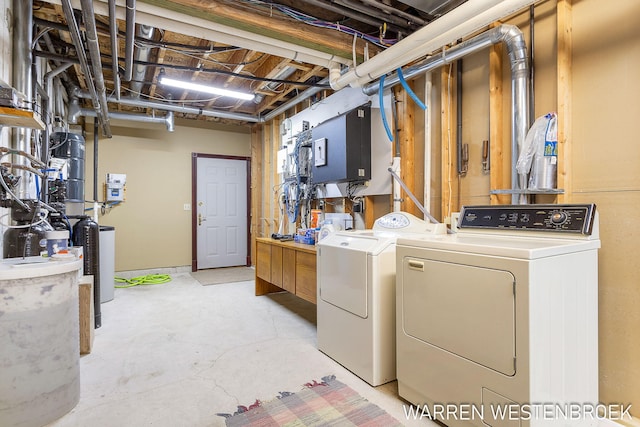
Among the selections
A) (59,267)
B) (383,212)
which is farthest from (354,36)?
(59,267)

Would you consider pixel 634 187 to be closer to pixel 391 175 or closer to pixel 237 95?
pixel 391 175

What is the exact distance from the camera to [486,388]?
157 cm

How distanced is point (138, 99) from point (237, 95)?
59.3 inches

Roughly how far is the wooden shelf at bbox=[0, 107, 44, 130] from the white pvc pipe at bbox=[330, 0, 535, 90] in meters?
2.32

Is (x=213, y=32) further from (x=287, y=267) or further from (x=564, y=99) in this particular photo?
(x=564, y=99)

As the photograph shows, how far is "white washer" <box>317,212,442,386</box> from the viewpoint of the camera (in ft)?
7.23

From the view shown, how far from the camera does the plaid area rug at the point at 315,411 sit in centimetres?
186

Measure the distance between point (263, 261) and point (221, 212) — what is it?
8.13 feet

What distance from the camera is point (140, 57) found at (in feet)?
11.3

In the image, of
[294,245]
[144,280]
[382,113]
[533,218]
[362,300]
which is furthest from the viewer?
[144,280]

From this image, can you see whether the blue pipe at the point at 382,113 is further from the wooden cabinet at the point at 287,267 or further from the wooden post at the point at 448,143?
the wooden cabinet at the point at 287,267

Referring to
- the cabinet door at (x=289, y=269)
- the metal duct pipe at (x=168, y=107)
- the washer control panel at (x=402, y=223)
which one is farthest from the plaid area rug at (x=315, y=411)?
the metal duct pipe at (x=168, y=107)

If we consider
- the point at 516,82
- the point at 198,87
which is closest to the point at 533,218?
the point at 516,82

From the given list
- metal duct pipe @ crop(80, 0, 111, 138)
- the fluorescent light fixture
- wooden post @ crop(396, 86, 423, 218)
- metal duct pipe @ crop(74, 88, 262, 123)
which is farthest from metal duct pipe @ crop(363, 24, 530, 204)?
metal duct pipe @ crop(74, 88, 262, 123)
